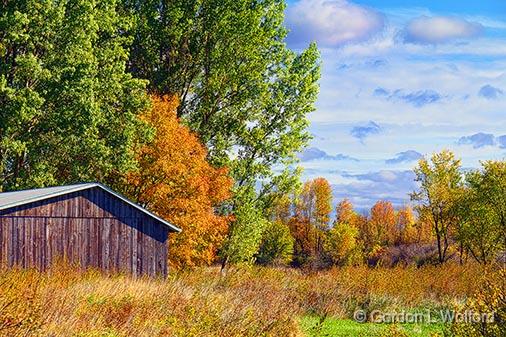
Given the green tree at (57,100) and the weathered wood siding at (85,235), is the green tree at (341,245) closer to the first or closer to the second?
the green tree at (57,100)

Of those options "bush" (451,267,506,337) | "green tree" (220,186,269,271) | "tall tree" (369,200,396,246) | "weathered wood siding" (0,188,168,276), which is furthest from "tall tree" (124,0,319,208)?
"tall tree" (369,200,396,246)

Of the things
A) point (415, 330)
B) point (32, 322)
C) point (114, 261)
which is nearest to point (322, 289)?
point (415, 330)

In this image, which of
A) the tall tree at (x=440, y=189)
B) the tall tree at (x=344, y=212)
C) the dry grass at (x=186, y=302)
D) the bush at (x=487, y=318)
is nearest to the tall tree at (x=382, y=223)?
the tall tree at (x=344, y=212)

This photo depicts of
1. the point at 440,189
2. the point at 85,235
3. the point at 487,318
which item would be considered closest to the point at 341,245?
the point at 440,189

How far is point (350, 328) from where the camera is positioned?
20.5 meters

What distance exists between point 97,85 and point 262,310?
61.3ft

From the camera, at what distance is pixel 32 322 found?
9.95m

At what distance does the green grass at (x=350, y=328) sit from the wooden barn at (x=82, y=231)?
9.01 metres

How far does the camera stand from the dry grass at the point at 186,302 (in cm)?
1121

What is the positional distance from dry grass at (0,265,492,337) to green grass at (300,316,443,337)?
762 millimetres

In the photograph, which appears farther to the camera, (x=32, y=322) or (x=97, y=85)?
(x=97, y=85)

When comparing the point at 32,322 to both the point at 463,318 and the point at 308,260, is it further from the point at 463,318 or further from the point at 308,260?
the point at 308,260

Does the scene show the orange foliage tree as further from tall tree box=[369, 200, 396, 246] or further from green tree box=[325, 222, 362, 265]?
tall tree box=[369, 200, 396, 246]

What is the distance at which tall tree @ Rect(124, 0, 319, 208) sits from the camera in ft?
129
